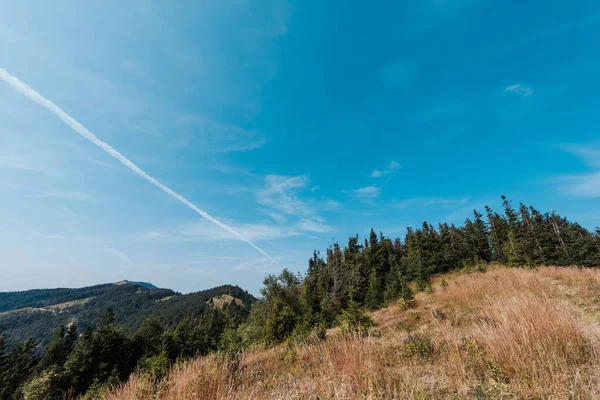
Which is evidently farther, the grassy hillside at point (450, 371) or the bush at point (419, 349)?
the bush at point (419, 349)

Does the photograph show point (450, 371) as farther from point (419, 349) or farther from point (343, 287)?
point (343, 287)

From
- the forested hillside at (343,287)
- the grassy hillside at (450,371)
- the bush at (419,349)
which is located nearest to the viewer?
Answer: the grassy hillside at (450,371)

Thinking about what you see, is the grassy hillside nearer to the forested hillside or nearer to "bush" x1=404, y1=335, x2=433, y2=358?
"bush" x1=404, y1=335, x2=433, y2=358

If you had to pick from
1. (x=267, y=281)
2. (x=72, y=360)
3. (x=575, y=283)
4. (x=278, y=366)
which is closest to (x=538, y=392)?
(x=278, y=366)

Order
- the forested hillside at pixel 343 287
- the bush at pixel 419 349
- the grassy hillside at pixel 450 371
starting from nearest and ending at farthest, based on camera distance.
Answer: the grassy hillside at pixel 450 371 < the bush at pixel 419 349 < the forested hillside at pixel 343 287

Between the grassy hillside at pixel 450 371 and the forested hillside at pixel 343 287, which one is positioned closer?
the grassy hillside at pixel 450 371

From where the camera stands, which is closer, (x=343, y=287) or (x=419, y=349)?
(x=419, y=349)

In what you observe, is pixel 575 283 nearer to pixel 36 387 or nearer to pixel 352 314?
pixel 352 314

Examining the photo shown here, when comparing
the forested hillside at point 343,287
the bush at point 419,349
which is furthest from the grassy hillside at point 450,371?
the forested hillside at point 343,287

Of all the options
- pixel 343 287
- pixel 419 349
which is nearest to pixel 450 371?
pixel 419 349

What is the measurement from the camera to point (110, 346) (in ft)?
169

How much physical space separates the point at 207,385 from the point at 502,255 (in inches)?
2018

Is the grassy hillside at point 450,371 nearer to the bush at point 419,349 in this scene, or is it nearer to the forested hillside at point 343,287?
the bush at point 419,349

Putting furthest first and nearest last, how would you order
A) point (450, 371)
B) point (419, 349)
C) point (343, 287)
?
1. point (343, 287)
2. point (419, 349)
3. point (450, 371)
